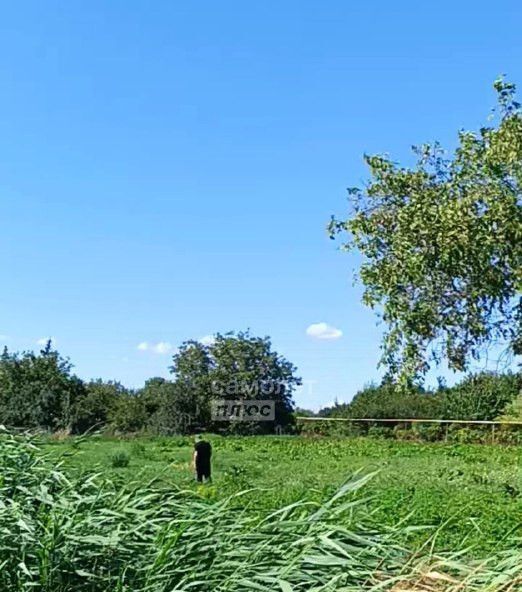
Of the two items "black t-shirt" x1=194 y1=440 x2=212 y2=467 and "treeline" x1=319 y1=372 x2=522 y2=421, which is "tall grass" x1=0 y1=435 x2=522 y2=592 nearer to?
"black t-shirt" x1=194 y1=440 x2=212 y2=467

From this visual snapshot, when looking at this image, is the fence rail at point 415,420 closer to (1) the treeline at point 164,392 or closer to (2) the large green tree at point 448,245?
(1) the treeline at point 164,392

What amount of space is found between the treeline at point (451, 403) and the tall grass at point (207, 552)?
61.7ft

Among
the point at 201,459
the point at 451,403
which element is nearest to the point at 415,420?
the point at 451,403

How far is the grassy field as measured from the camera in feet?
13.2

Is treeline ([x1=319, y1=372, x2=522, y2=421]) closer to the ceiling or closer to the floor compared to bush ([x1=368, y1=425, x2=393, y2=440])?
closer to the ceiling

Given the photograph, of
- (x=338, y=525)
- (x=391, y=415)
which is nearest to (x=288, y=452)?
(x=391, y=415)

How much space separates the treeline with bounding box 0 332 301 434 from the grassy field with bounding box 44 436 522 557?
575 cm

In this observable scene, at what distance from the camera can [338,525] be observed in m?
2.61

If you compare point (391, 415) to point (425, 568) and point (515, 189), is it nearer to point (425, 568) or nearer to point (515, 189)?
point (515, 189)

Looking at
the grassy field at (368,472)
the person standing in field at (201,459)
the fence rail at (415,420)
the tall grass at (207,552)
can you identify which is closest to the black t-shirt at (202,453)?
the person standing in field at (201,459)

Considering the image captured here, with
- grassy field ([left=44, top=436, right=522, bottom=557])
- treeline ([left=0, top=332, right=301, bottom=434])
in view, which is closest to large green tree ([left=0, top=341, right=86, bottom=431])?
treeline ([left=0, top=332, right=301, bottom=434])

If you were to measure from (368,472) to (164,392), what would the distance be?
1703 centimetres

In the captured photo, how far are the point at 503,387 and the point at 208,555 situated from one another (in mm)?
21021

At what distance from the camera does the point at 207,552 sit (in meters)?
2.52
